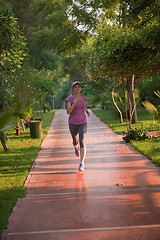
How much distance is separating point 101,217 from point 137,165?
3.10 m

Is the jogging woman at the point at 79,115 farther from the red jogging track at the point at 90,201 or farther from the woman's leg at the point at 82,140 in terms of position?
the red jogging track at the point at 90,201

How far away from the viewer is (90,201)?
4.80m

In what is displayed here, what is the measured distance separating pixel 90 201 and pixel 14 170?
2.87 meters

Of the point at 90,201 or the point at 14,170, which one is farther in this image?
the point at 14,170

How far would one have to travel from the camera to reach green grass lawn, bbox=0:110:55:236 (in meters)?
4.76

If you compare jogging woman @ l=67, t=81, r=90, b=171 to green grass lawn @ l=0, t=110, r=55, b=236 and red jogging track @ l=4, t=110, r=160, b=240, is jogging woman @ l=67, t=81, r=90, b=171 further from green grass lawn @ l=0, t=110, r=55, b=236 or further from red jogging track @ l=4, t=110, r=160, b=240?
green grass lawn @ l=0, t=110, r=55, b=236

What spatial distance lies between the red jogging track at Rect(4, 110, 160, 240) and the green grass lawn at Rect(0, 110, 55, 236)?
0.14 metres

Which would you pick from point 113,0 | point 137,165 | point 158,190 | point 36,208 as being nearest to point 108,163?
point 137,165

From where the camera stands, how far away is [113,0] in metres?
12.0

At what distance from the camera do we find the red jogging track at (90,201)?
12.3 ft

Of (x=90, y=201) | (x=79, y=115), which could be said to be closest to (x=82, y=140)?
(x=79, y=115)

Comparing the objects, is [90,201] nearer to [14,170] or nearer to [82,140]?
[82,140]

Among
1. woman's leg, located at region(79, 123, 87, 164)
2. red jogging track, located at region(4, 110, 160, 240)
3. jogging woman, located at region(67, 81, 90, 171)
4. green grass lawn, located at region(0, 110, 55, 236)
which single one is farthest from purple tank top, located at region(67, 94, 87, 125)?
green grass lawn, located at region(0, 110, 55, 236)

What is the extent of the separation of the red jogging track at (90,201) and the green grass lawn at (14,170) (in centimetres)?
14
